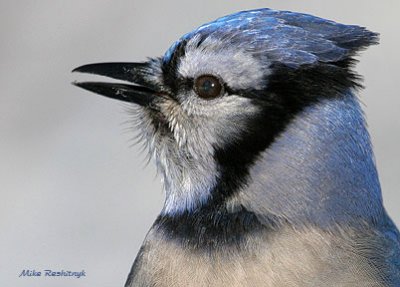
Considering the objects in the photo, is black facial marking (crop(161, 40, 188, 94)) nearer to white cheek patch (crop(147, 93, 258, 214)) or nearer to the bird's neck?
white cheek patch (crop(147, 93, 258, 214))

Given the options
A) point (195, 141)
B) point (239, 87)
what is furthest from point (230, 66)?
point (195, 141)

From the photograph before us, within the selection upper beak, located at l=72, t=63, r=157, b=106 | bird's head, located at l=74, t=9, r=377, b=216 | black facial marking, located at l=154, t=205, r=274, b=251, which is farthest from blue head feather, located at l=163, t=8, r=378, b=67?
black facial marking, located at l=154, t=205, r=274, b=251

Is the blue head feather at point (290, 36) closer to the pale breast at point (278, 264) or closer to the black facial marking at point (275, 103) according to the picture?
the black facial marking at point (275, 103)

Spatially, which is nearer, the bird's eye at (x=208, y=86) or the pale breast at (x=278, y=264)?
the pale breast at (x=278, y=264)

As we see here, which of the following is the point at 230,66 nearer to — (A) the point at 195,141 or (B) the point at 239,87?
(B) the point at 239,87

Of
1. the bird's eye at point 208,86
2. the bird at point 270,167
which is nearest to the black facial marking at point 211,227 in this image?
the bird at point 270,167

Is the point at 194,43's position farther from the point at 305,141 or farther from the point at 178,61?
the point at 305,141
